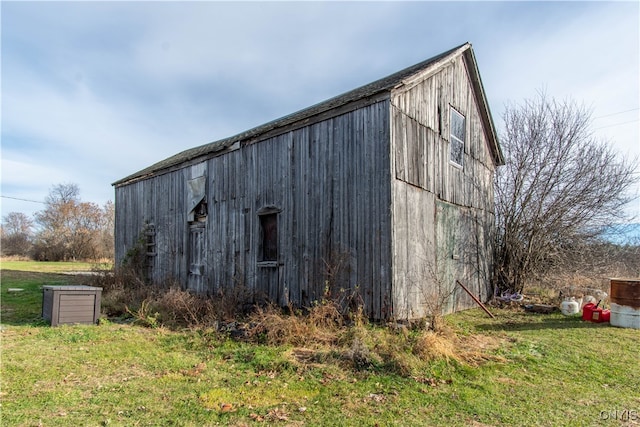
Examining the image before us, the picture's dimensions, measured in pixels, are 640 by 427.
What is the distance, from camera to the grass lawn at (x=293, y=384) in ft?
13.5

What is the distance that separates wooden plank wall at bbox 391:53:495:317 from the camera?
8.47 m

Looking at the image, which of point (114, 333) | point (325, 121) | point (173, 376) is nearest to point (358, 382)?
point (173, 376)

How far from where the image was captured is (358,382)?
16.9ft

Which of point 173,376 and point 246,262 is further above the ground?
point 246,262

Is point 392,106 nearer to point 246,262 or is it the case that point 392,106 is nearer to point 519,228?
point 246,262

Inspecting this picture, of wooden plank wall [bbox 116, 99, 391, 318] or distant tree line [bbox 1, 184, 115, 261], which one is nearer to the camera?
wooden plank wall [bbox 116, 99, 391, 318]

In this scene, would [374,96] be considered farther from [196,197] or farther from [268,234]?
[196,197]

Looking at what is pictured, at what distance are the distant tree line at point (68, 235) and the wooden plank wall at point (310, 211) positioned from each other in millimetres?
32542

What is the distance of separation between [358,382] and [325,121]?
6.18 meters

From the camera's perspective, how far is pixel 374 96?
8.41 metres

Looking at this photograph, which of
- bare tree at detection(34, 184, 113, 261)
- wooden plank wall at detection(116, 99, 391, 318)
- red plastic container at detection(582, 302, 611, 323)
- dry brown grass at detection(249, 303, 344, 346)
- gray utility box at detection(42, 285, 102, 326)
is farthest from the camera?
bare tree at detection(34, 184, 113, 261)

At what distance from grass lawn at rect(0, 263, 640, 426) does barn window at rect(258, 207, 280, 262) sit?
322 cm

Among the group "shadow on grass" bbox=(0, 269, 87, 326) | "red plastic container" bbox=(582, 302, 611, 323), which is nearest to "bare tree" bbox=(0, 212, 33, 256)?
"shadow on grass" bbox=(0, 269, 87, 326)

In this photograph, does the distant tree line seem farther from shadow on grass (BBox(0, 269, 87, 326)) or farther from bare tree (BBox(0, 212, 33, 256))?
shadow on grass (BBox(0, 269, 87, 326))
